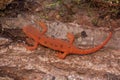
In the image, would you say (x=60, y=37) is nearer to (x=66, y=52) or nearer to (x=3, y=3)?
(x=66, y=52)

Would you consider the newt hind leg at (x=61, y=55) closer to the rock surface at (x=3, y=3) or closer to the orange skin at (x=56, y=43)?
the orange skin at (x=56, y=43)

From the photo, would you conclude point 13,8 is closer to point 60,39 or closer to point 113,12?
point 60,39

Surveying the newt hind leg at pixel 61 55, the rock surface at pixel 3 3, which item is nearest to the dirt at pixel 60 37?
the newt hind leg at pixel 61 55

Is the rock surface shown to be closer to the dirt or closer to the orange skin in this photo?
the dirt

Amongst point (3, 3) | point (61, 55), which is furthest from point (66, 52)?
point (3, 3)

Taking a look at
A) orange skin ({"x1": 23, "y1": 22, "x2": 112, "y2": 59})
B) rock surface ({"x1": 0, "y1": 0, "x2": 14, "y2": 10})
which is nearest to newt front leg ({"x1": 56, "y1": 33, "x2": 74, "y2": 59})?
orange skin ({"x1": 23, "y1": 22, "x2": 112, "y2": 59})

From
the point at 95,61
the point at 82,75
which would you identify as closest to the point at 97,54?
the point at 95,61
